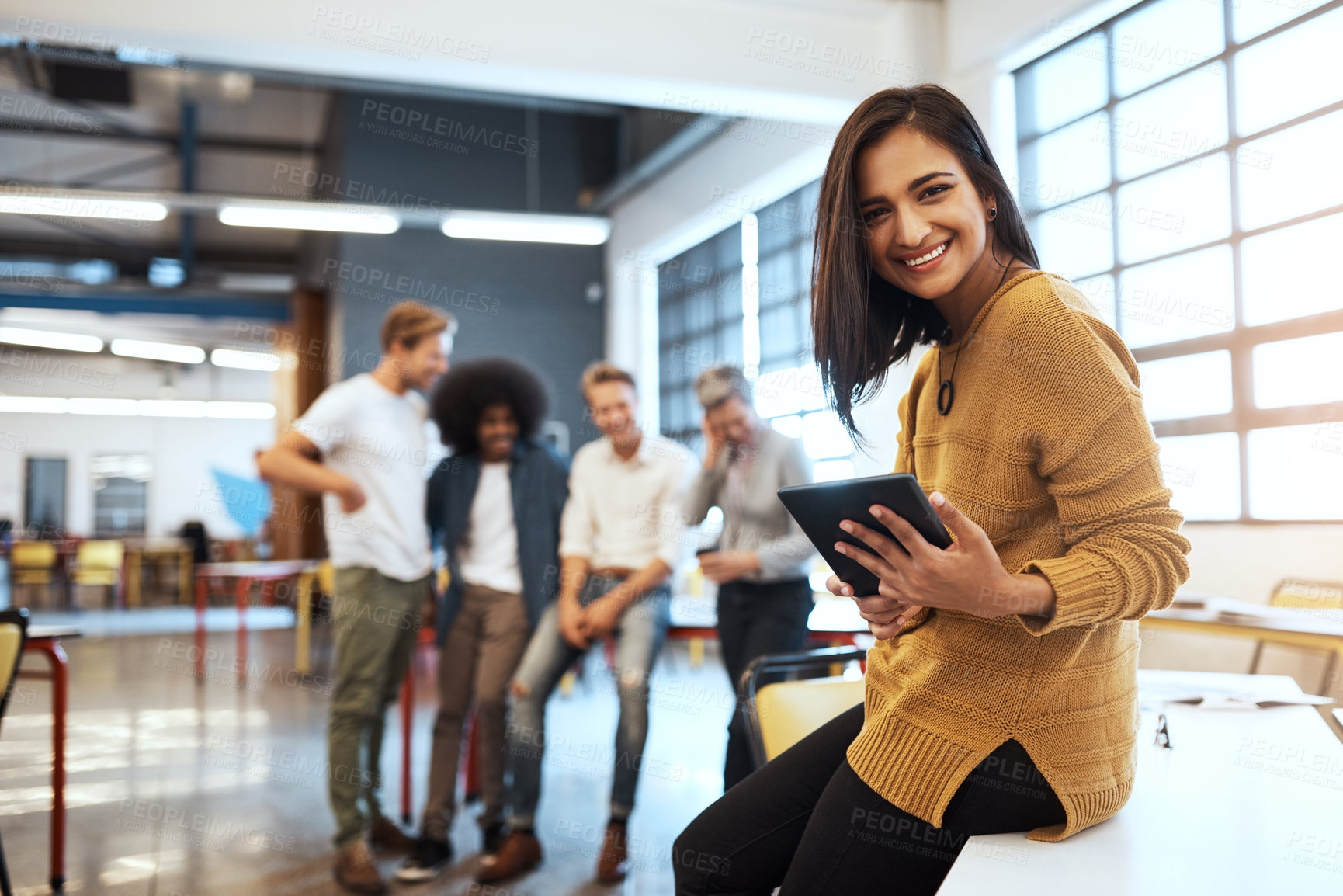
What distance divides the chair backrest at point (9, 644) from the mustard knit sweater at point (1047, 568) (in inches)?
94.0

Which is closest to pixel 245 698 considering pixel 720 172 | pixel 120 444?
pixel 720 172

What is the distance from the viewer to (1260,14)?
3.99 metres

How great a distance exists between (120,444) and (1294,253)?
65.1ft

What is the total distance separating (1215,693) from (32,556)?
14.4 meters

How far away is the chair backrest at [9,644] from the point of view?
2.46m

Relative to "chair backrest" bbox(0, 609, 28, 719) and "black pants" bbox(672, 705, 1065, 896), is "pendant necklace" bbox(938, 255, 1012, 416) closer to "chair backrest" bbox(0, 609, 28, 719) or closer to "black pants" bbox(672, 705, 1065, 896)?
"black pants" bbox(672, 705, 1065, 896)

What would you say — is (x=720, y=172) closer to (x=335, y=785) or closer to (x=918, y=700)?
(x=335, y=785)

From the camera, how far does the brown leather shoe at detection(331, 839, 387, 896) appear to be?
2.86m

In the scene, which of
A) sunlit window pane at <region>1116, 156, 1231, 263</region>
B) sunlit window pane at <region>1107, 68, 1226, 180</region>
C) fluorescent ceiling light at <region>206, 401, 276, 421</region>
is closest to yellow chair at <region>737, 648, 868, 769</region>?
sunlit window pane at <region>1116, 156, 1231, 263</region>

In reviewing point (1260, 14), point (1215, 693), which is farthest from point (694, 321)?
point (1215, 693)

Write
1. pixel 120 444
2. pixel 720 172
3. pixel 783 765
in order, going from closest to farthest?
pixel 783 765 < pixel 720 172 < pixel 120 444

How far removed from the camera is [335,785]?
2938 mm

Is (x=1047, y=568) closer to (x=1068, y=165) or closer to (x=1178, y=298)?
(x=1178, y=298)

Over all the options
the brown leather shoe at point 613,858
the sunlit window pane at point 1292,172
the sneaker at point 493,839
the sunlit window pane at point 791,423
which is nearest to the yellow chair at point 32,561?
the sunlit window pane at point 791,423
